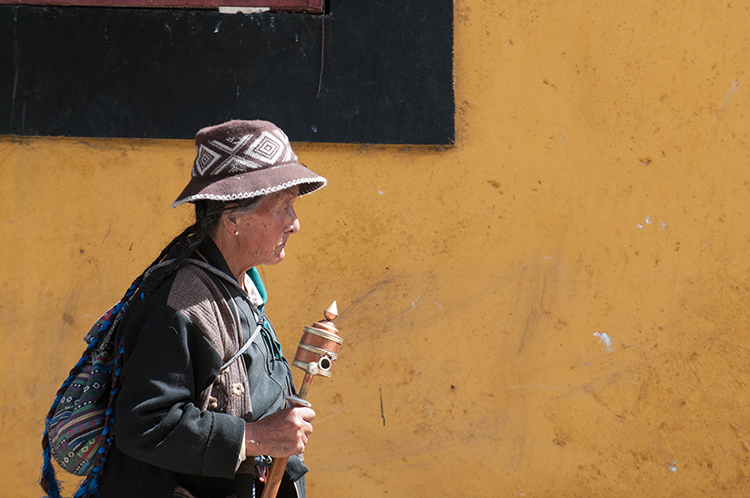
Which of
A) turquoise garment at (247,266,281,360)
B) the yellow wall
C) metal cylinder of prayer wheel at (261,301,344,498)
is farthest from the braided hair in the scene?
the yellow wall

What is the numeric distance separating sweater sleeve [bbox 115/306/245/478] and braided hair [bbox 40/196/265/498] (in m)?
0.09

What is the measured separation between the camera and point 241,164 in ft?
5.52

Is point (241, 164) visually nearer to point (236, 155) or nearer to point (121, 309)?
point (236, 155)

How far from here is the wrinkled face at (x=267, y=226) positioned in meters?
1.76

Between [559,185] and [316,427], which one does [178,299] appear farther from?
[559,185]

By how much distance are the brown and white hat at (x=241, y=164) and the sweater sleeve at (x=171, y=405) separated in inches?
13.2

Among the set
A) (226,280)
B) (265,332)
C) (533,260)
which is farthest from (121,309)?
(533,260)

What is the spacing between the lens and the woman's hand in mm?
1599

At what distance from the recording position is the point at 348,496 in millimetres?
2980

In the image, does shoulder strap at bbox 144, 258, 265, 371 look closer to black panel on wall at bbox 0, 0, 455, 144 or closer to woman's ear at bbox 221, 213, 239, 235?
woman's ear at bbox 221, 213, 239, 235

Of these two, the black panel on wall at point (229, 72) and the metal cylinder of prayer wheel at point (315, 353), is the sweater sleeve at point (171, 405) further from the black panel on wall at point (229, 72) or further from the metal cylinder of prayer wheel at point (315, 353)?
the black panel on wall at point (229, 72)

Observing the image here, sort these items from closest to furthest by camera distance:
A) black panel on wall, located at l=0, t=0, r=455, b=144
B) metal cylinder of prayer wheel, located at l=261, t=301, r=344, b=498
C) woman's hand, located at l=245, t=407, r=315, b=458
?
woman's hand, located at l=245, t=407, r=315, b=458 → metal cylinder of prayer wheel, located at l=261, t=301, r=344, b=498 → black panel on wall, located at l=0, t=0, r=455, b=144

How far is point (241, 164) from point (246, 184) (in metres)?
0.07

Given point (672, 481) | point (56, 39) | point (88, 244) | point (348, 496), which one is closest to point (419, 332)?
point (348, 496)
